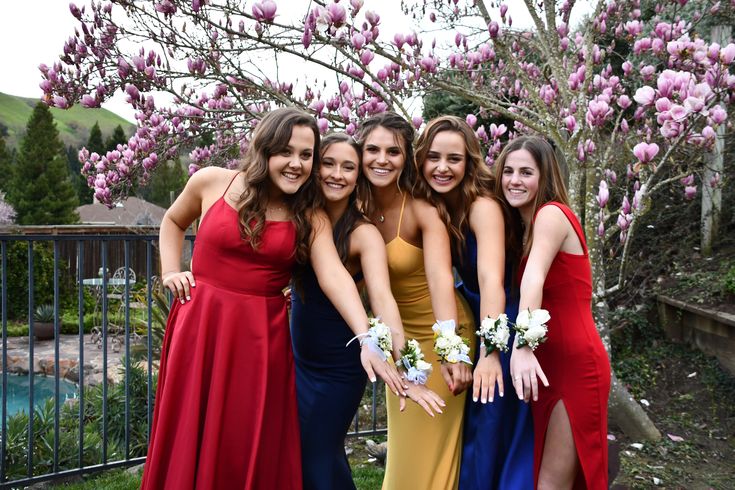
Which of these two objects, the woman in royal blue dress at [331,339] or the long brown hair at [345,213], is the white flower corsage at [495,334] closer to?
the woman in royal blue dress at [331,339]

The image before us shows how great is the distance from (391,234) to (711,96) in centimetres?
188

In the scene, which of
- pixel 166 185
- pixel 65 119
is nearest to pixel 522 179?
pixel 166 185

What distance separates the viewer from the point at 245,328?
253 cm

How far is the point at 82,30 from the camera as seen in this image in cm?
451

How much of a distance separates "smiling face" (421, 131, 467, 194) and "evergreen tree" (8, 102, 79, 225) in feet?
85.6

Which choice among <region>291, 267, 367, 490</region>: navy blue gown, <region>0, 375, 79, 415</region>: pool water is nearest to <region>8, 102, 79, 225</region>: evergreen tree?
<region>0, 375, 79, 415</region>: pool water

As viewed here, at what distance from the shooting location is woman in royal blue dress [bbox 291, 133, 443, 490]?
2705mm

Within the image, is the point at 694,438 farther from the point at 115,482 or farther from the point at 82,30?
the point at 82,30

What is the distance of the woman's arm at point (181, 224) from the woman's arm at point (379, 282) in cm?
65

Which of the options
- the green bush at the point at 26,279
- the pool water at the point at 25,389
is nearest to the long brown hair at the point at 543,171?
the pool water at the point at 25,389

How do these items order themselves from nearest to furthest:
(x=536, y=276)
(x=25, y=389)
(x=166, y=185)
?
(x=536, y=276)
(x=25, y=389)
(x=166, y=185)

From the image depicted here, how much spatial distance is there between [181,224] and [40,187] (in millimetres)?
26841

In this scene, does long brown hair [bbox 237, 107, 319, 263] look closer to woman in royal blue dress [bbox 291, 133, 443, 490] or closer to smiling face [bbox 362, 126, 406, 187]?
woman in royal blue dress [bbox 291, 133, 443, 490]

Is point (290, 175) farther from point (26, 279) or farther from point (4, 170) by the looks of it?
point (4, 170)
